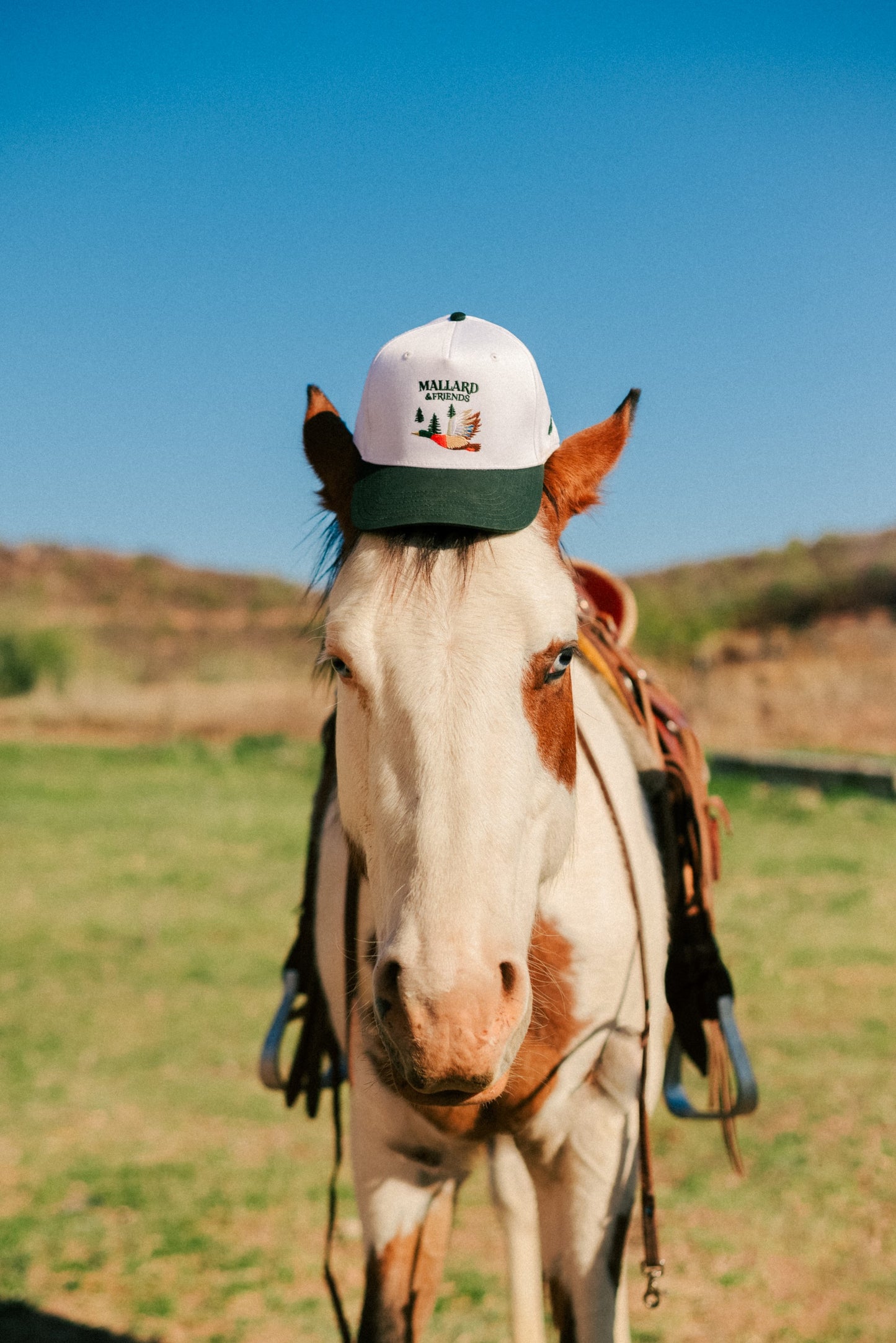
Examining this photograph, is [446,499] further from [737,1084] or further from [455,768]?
[737,1084]

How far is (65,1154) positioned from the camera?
432cm

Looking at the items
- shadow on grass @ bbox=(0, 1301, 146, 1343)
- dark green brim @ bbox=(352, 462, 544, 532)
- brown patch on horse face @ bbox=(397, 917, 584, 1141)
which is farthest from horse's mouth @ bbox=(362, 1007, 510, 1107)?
shadow on grass @ bbox=(0, 1301, 146, 1343)

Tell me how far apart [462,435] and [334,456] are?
0.25 m

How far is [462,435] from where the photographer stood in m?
1.62

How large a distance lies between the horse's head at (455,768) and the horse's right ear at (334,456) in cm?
8

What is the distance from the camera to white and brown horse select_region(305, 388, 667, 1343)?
4.33 ft

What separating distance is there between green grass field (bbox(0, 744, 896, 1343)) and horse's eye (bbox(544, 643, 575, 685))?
238 centimetres

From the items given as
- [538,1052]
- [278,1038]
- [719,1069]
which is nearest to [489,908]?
[538,1052]

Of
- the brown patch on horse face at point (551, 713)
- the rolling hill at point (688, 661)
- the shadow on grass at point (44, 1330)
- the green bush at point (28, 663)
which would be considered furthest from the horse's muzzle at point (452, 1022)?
the green bush at point (28, 663)

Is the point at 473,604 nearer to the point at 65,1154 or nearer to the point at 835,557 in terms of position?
the point at 65,1154

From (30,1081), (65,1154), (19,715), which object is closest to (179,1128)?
(65,1154)

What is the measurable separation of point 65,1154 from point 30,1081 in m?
0.89

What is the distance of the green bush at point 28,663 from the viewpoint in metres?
24.1

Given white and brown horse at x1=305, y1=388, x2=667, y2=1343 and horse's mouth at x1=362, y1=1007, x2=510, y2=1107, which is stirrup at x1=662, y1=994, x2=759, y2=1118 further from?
horse's mouth at x1=362, y1=1007, x2=510, y2=1107
